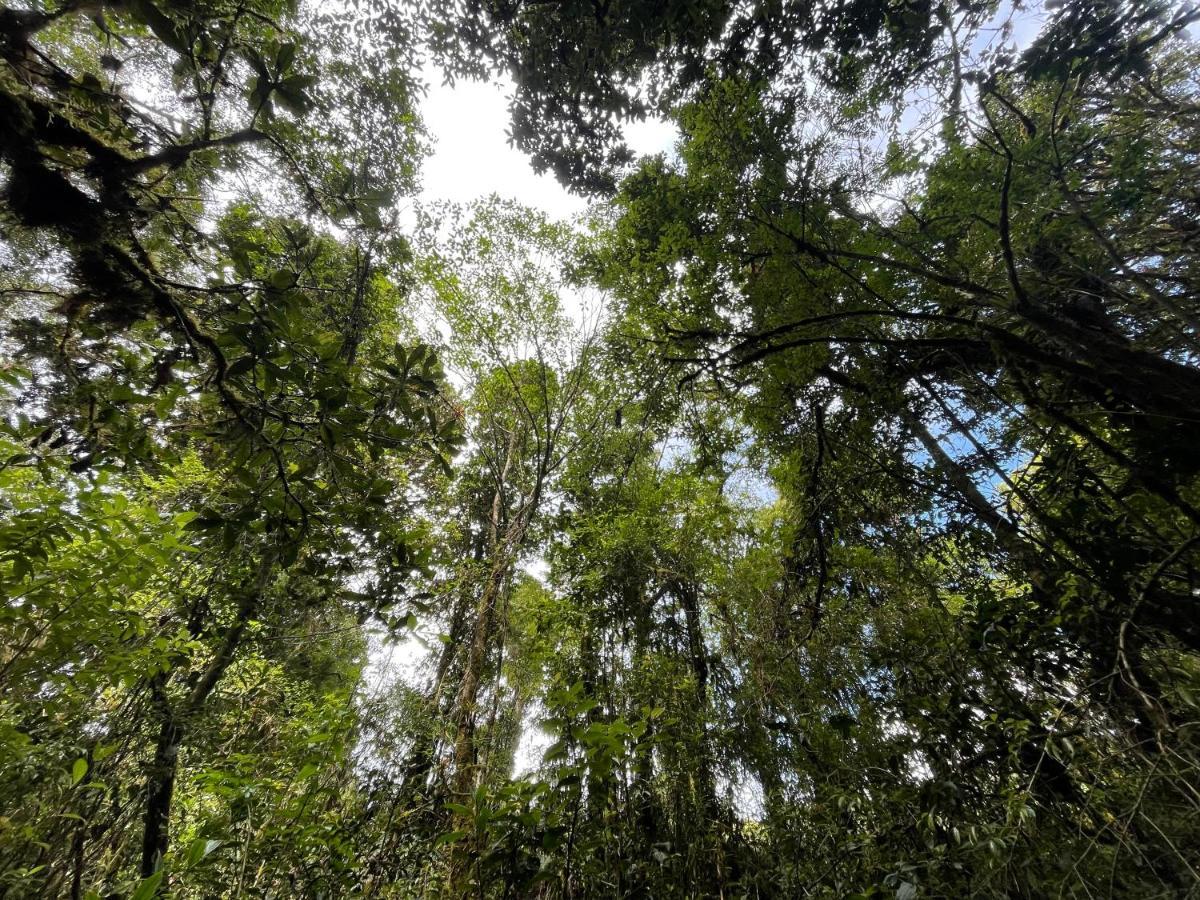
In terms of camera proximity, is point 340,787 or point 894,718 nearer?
point 894,718

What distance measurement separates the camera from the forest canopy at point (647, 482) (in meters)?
1.36

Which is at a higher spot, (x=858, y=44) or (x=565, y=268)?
(x=565, y=268)

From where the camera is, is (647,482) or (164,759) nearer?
(164,759)

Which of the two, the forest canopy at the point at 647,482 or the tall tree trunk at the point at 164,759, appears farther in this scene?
the tall tree trunk at the point at 164,759

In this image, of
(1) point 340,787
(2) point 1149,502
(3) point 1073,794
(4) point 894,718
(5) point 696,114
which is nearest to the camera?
(3) point 1073,794

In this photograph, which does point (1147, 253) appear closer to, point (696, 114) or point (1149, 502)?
point (1149, 502)

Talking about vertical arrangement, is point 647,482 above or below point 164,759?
above

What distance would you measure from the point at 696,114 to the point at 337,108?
3.10 m

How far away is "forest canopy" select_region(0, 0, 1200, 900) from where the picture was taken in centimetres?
136

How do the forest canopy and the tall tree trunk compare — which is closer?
the forest canopy

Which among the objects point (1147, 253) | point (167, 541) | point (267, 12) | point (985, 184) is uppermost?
point (267, 12)

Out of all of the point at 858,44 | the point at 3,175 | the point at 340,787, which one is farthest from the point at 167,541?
the point at 858,44

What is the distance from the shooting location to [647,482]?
5211mm

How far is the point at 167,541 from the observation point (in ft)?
6.41
